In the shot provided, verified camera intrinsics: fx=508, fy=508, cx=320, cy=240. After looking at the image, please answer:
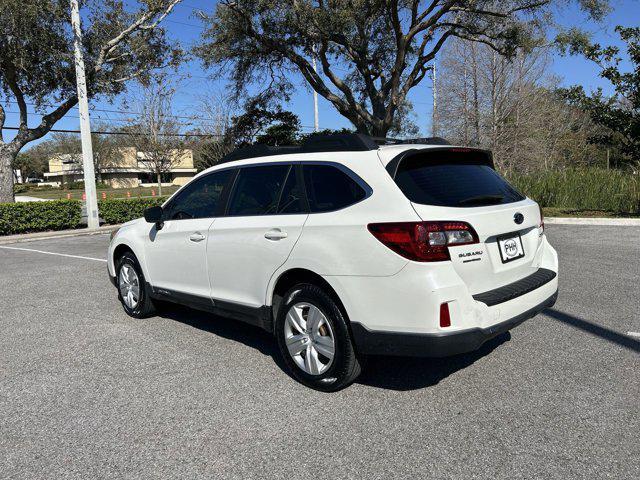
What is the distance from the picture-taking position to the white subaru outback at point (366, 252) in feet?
10.2

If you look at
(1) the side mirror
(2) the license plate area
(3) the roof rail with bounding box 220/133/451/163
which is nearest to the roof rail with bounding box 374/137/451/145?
(3) the roof rail with bounding box 220/133/451/163

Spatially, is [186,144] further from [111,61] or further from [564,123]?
[564,123]

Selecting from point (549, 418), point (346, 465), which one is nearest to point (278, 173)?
point (346, 465)

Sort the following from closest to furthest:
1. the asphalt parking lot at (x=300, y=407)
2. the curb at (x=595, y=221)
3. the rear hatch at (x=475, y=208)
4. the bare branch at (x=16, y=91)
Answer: the asphalt parking lot at (x=300, y=407) < the rear hatch at (x=475, y=208) < the curb at (x=595, y=221) < the bare branch at (x=16, y=91)

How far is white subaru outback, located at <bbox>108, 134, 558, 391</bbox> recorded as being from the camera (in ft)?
10.2

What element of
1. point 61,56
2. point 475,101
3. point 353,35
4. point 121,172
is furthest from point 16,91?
point 121,172

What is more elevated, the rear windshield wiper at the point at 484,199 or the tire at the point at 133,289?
the rear windshield wiper at the point at 484,199

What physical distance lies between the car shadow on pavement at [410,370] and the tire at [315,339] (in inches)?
13.9

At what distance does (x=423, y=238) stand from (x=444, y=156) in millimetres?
913

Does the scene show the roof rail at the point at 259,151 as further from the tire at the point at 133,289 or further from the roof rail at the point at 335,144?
the tire at the point at 133,289

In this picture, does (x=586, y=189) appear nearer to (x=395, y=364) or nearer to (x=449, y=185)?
(x=395, y=364)

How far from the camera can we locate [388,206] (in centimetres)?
321

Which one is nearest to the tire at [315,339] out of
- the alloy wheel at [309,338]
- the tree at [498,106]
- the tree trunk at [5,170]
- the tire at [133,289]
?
the alloy wheel at [309,338]

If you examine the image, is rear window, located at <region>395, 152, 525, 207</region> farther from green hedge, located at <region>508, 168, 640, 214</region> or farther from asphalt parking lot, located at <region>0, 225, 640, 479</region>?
green hedge, located at <region>508, 168, 640, 214</region>
